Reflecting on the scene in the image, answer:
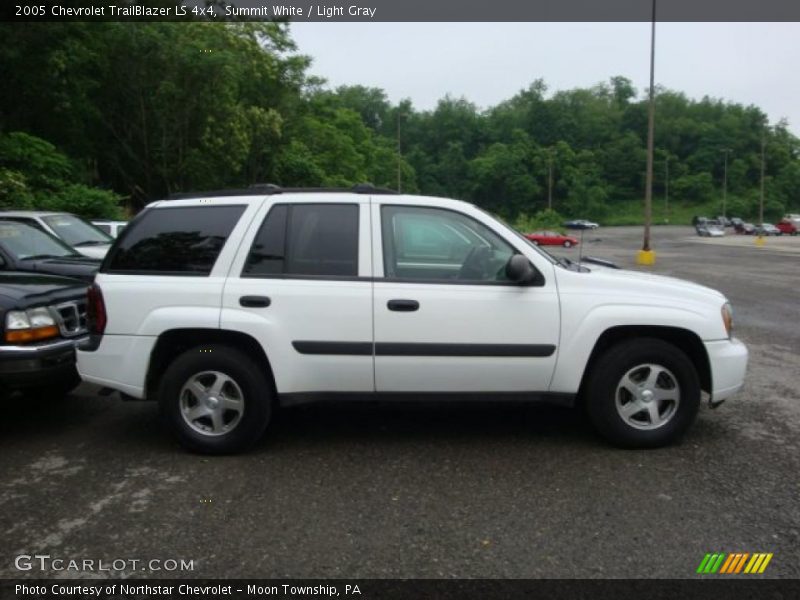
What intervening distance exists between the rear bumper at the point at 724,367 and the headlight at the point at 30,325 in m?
4.67

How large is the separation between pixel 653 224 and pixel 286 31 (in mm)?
78050

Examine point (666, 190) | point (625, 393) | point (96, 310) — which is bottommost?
point (625, 393)

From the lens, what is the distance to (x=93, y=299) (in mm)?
4559

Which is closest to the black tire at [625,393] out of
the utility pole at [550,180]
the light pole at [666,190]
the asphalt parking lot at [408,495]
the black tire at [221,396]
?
the asphalt parking lot at [408,495]

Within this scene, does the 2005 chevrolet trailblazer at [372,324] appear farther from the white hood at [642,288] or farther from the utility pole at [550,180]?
the utility pole at [550,180]

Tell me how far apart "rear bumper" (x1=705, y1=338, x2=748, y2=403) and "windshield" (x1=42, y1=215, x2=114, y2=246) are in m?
8.77

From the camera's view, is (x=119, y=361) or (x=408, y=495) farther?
(x=119, y=361)

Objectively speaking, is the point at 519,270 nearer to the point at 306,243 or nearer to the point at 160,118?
Answer: the point at 306,243

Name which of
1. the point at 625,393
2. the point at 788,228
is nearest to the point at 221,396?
the point at 625,393

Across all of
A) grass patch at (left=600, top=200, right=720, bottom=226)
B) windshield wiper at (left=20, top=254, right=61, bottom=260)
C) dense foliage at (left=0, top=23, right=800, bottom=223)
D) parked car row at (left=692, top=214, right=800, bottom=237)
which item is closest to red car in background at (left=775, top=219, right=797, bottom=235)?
parked car row at (left=692, top=214, right=800, bottom=237)

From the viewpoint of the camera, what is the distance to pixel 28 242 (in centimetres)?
812

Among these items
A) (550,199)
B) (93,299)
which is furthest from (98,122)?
(550,199)

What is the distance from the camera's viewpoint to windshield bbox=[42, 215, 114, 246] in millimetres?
9930

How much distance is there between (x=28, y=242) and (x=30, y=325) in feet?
12.8
